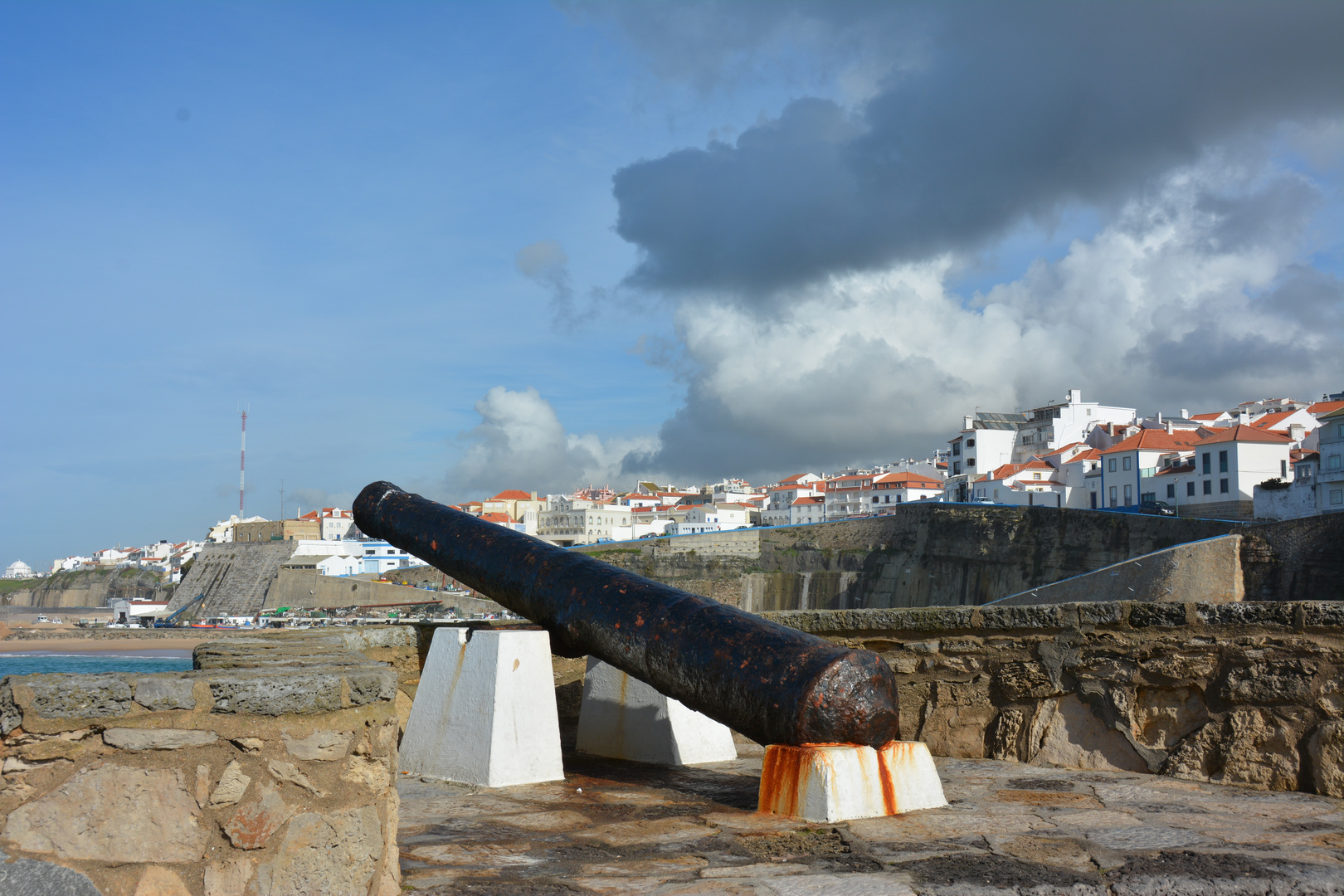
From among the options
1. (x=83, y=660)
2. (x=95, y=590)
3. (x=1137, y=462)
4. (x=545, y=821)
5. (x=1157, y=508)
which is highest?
(x=1137, y=462)

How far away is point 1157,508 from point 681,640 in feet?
147

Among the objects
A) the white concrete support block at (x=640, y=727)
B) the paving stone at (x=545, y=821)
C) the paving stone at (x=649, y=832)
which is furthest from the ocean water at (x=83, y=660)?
the paving stone at (x=649, y=832)

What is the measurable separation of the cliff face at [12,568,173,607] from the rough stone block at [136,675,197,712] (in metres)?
105

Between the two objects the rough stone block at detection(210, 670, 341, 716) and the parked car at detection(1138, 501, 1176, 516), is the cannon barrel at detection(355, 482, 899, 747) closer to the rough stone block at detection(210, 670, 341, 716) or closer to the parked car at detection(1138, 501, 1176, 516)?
the rough stone block at detection(210, 670, 341, 716)

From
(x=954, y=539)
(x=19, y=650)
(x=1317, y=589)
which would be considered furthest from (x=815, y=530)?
(x=19, y=650)

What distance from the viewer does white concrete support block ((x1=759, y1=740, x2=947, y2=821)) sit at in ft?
10.3

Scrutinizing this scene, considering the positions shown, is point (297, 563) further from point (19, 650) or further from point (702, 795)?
point (702, 795)

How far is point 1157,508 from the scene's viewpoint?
4278 centimetres

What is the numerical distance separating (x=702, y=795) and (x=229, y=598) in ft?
267

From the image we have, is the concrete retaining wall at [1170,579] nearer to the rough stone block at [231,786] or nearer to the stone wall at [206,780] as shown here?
the stone wall at [206,780]

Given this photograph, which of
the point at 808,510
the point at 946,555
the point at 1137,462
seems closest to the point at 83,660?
the point at 946,555

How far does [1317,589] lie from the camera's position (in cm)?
2562

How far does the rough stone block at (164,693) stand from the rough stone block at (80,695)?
0.09ft

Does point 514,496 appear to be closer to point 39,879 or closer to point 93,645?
point 93,645
